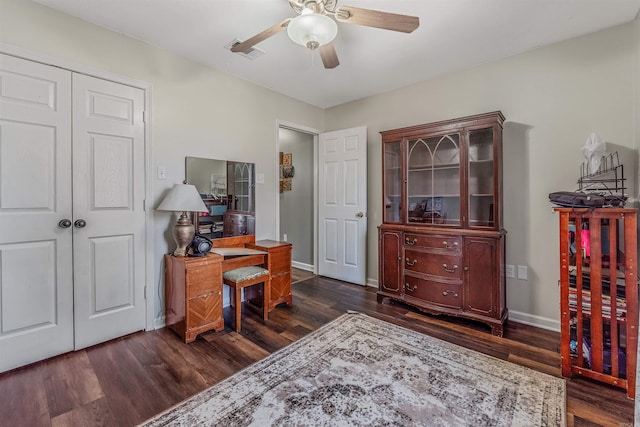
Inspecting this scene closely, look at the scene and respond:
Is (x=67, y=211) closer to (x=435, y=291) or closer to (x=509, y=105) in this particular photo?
(x=435, y=291)

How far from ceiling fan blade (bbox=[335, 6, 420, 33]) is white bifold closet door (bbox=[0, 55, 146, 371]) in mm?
1876

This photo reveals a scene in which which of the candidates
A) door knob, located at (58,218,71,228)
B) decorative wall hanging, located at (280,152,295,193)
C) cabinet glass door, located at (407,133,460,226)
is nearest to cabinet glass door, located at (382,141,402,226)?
cabinet glass door, located at (407,133,460,226)

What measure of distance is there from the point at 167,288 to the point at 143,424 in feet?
4.23

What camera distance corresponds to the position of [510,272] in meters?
2.78

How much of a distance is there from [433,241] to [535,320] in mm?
1145

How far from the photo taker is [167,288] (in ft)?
8.53

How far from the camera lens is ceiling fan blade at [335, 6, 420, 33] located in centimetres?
158

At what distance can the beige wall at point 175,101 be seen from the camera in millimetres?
2027

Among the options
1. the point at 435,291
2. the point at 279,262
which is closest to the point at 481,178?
the point at 435,291

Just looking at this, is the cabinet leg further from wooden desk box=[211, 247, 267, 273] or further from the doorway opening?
the doorway opening

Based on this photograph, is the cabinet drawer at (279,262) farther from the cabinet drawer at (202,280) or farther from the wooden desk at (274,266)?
the cabinet drawer at (202,280)

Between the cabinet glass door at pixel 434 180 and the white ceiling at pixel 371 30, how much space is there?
0.81 meters

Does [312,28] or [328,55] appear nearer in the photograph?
[312,28]

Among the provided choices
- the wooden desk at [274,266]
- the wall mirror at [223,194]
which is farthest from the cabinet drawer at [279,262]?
the wall mirror at [223,194]
